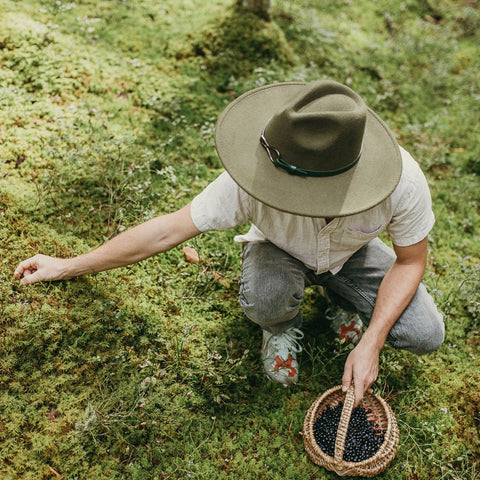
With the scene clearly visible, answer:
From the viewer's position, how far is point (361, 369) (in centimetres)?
265

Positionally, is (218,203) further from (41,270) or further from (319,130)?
(41,270)

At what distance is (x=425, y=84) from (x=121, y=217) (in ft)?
14.6

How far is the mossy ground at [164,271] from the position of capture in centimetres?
277

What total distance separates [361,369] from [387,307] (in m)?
0.41

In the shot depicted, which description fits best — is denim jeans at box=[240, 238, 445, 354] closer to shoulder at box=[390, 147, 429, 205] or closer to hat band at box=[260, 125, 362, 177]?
shoulder at box=[390, 147, 429, 205]

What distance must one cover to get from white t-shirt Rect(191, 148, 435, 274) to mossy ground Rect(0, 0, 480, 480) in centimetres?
86

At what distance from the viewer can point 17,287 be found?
3.07m

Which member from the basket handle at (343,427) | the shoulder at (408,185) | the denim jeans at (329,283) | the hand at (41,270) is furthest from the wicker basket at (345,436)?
the hand at (41,270)

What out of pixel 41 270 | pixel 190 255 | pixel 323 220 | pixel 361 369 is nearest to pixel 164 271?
pixel 190 255

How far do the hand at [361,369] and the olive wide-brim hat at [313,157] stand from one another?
0.98m

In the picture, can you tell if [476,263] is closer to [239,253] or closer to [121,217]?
[239,253]

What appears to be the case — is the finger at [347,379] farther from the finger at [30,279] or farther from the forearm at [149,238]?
the finger at [30,279]

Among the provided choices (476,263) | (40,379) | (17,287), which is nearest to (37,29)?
(17,287)

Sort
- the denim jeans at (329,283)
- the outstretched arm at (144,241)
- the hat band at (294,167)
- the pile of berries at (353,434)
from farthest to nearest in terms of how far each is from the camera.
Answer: the denim jeans at (329,283) < the pile of berries at (353,434) < the outstretched arm at (144,241) < the hat band at (294,167)
